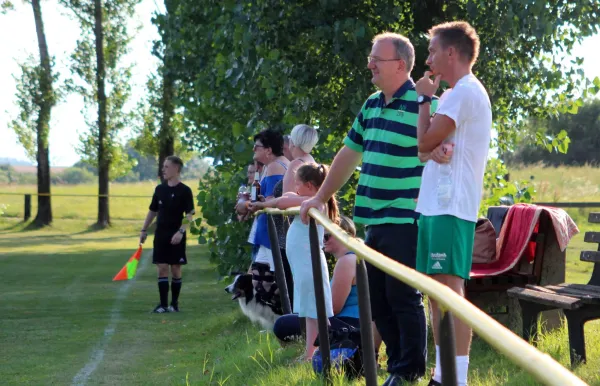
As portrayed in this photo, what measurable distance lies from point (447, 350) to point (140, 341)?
775 centimetres

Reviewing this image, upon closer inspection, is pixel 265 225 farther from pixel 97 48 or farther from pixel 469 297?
pixel 97 48

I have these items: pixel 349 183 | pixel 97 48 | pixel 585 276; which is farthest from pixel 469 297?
pixel 97 48

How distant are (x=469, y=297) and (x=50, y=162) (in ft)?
122

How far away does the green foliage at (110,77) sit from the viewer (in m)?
42.7

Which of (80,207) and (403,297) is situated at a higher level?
(403,297)

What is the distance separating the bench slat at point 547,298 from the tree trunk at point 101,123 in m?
36.2

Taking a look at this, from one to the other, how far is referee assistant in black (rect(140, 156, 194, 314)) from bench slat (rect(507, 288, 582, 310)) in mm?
6554

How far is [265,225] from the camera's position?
360 inches

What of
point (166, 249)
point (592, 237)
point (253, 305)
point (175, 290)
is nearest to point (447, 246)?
point (592, 237)

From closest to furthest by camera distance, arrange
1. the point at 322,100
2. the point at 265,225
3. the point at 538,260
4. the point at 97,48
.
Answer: the point at 538,260 → the point at 265,225 → the point at 322,100 → the point at 97,48

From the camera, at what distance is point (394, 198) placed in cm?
550

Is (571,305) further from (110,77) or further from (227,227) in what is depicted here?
(110,77)

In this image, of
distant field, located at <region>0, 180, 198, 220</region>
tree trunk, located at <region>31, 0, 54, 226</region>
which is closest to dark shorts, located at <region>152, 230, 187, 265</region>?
tree trunk, located at <region>31, 0, 54, 226</region>

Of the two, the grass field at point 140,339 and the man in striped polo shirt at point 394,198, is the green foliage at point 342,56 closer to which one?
the grass field at point 140,339
